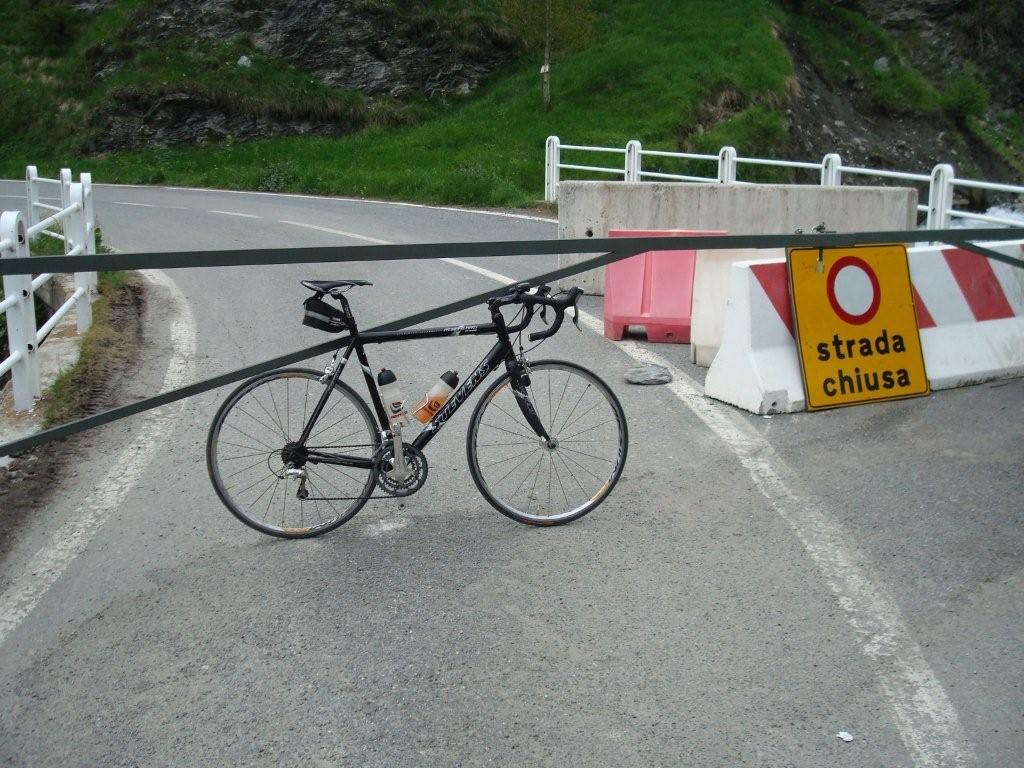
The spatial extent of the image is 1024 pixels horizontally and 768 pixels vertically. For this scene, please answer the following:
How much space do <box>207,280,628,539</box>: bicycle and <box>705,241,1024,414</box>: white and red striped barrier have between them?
1.99 m

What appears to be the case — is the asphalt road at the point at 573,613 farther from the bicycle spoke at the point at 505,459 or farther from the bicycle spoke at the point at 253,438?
the bicycle spoke at the point at 253,438

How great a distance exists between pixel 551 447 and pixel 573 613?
1.29 metres

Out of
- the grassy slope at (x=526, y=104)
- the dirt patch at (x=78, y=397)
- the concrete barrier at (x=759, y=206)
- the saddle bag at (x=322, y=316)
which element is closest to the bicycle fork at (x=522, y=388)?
the saddle bag at (x=322, y=316)

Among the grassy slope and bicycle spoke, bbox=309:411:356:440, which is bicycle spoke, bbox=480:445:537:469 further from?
the grassy slope

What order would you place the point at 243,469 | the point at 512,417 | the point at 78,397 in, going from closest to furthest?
the point at 243,469, the point at 512,417, the point at 78,397

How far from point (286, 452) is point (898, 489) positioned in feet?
10.2

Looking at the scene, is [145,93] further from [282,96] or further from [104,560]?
[104,560]

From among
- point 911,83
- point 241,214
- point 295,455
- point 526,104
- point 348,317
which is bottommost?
point 295,455

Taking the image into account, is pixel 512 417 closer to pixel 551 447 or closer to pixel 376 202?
pixel 551 447

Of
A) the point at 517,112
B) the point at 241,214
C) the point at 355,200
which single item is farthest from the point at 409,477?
the point at 517,112

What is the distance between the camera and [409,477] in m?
5.65

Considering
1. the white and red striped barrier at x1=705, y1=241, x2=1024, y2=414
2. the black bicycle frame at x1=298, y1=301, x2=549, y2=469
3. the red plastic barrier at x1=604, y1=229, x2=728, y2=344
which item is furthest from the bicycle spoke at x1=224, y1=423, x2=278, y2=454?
the red plastic barrier at x1=604, y1=229, x2=728, y2=344

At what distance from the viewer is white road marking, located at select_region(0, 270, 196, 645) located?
5043 millimetres

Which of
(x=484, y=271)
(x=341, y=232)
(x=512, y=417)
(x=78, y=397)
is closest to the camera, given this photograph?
(x=512, y=417)
